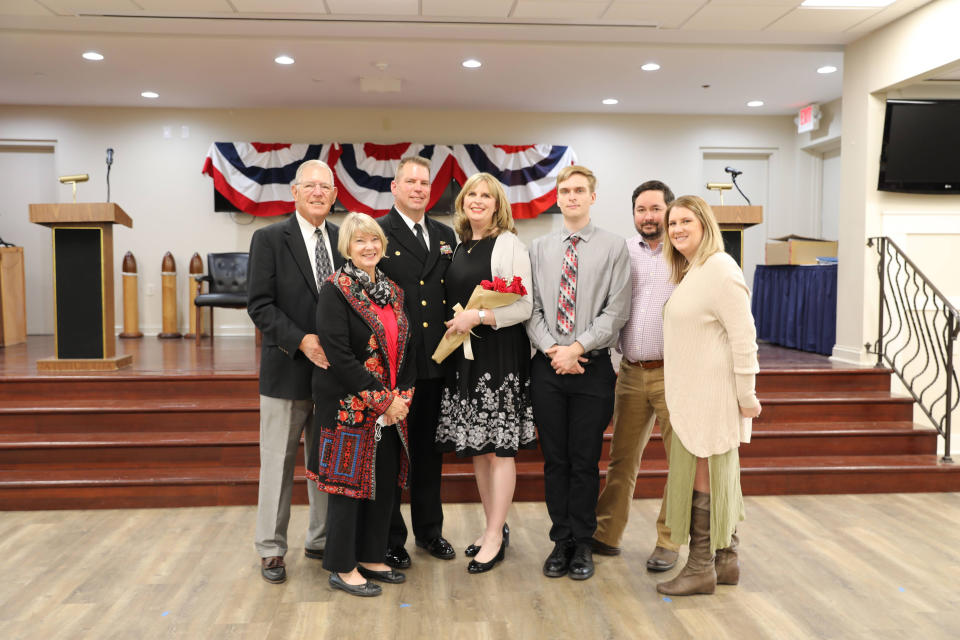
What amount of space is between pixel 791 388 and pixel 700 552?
2638 mm

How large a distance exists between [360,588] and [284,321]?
→ 1034mm

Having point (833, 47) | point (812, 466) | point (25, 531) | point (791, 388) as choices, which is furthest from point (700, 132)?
point (25, 531)

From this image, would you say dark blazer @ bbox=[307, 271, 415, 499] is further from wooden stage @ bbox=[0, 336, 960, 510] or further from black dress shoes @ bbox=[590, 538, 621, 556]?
wooden stage @ bbox=[0, 336, 960, 510]

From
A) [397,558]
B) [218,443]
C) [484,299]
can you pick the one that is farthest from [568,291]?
[218,443]

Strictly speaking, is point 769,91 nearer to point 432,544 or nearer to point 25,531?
point 432,544

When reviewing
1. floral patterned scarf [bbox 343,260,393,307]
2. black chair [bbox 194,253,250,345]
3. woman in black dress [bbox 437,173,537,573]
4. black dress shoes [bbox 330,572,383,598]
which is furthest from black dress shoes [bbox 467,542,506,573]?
black chair [bbox 194,253,250,345]

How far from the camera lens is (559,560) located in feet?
9.41

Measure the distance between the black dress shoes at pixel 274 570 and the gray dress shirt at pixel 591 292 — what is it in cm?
133

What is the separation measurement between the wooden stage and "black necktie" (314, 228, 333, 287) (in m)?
1.53

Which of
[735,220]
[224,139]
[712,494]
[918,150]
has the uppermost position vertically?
[224,139]

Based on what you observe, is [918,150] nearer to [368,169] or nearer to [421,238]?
[421,238]

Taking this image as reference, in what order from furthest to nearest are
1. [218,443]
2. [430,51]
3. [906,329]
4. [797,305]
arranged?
[797,305] → [430,51] → [906,329] → [218,443]

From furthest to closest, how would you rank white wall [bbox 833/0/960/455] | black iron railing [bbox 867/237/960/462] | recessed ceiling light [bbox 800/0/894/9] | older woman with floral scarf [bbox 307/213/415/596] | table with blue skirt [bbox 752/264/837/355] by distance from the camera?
table with blue skirt [bbox 752/264/837/355]
white wall [bbox 833/0/960/455]
black iron railing [bbox 867/237/960/462]
recessed ceiling light [bbox 800/0/894/9]
older woman with floral scarf [bbox 307/213/415/596]

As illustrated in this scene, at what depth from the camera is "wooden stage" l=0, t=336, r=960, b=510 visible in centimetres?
378
